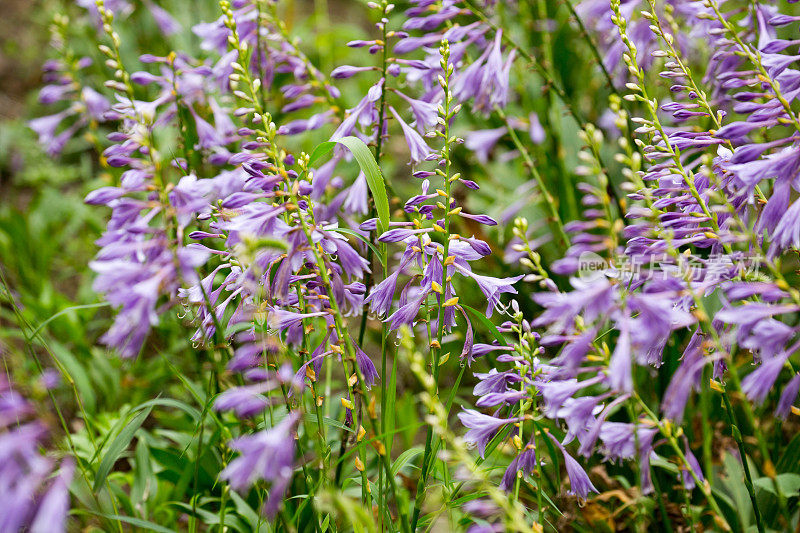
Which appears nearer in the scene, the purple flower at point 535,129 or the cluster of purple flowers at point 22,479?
the cluster of purple flowers at point 22,479

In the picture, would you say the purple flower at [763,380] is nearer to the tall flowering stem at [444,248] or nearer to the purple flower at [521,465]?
the purple flower at [521,465]

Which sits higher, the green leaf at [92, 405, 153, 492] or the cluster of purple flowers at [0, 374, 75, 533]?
the cluster of purple flowers at [0, 374, 75, 533]

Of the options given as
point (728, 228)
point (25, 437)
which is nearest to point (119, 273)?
point (25, 437)

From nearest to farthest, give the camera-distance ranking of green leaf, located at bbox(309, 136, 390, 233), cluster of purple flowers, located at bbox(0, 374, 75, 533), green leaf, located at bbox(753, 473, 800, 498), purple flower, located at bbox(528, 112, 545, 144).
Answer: cluster of purple flowers, located at bbox(0, 374, 75, 533) < green leaf, located at bbox(309, 136, 390, 233) < green leaf, located at bbox(753, 473, 800, 498) < purple flower, located at bbox(528, 112, 545, 144)

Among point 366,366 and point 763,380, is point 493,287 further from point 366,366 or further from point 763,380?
point 763,380

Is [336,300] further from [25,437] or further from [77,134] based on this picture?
[77,134]

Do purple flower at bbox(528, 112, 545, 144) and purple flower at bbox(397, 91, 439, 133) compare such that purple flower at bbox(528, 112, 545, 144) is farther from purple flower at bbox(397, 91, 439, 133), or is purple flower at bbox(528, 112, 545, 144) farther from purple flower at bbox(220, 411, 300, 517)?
→ purple flower at bbox(220, 411, 300, 517)

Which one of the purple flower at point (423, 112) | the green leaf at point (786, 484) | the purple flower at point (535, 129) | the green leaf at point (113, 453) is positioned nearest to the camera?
the green leaf at point (113, 453)

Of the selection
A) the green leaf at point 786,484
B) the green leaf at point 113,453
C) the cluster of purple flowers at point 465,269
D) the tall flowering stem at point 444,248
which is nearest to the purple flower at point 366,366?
the cluster of purple flowers at point 465,269

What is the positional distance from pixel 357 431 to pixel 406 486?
3.13 feet

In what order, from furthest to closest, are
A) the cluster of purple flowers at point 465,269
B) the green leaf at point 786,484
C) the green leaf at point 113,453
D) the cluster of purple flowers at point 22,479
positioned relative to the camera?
1. the green leaf at point 786,484
2. the green leaf at point 113,453
3. the cluster of purple flowers at point 465,269
4. the cluster of purple flowers at point 22,479

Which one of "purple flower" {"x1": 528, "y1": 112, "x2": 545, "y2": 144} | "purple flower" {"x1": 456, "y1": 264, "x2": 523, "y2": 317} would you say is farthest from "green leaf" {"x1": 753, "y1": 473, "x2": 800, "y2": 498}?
"purple flower" {"x1": 528, "y1": 112, "x2": 545, "y2": 144}

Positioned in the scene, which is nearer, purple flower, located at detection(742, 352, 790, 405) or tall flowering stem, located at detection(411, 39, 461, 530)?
purple flower, located at detection(742, 352, 790, 405)

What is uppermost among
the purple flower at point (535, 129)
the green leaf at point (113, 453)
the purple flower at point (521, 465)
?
the purple flower at point (535, 129)
